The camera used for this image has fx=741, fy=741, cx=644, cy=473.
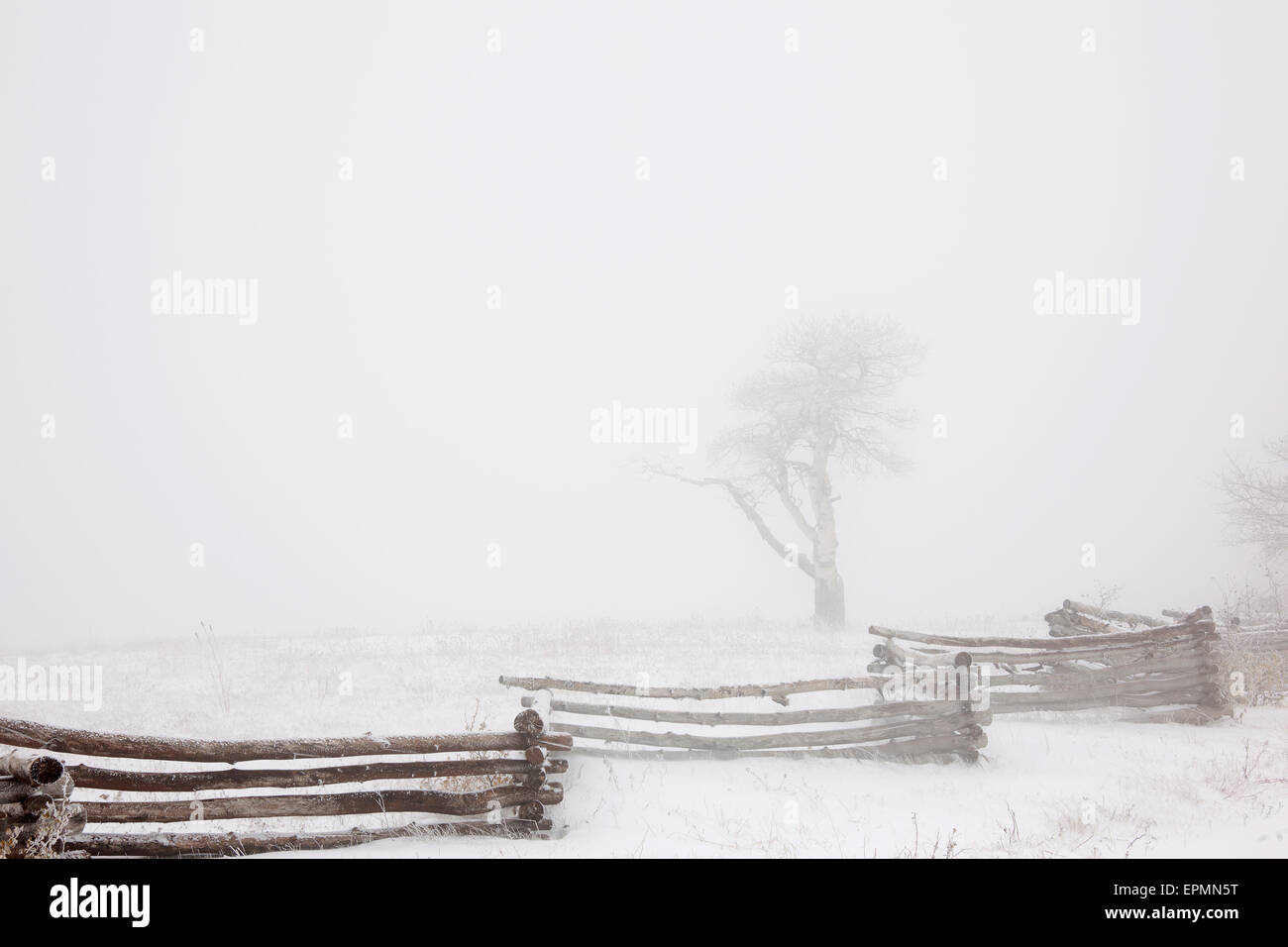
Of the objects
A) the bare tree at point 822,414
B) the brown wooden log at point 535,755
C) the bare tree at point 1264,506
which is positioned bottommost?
the brown wooden log at point 535,755

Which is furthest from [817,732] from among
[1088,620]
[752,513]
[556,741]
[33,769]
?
[752,513]

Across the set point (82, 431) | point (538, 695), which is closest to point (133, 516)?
point (82, 431)

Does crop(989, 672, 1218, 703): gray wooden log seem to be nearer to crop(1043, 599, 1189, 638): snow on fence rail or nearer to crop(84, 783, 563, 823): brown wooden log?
crop(1043, 599, 1189, 638): snow on fence rail

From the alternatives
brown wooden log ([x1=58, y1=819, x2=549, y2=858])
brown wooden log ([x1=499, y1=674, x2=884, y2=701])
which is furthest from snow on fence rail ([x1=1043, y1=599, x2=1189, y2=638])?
brown wooden log ([x1=58, y1=819, x2=549, y2=858])

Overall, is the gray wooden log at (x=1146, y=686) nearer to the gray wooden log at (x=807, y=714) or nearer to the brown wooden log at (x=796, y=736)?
the brown wooden log at (x=796, y=736)

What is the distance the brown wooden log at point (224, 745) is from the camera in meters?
4.88

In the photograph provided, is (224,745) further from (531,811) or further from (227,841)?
(531,811)

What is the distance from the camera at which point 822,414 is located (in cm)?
1950

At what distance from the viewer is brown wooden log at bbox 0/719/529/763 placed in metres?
4.88

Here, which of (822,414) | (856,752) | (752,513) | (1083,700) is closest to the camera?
(856,752)

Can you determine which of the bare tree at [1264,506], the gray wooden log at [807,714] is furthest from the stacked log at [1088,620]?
the bare tree at [1264,506]

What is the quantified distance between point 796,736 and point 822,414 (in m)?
12.3

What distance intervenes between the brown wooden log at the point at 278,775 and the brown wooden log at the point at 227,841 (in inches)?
12.9
